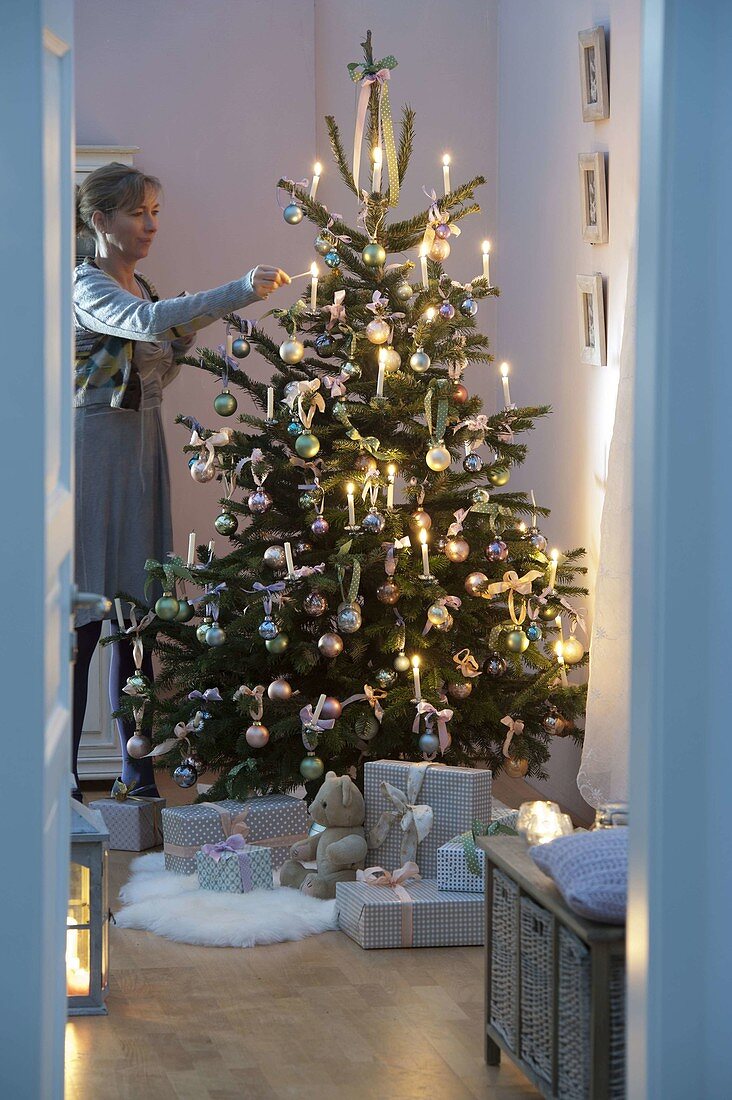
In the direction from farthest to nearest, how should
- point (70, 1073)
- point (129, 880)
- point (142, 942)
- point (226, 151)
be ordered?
point (226, 151), point (129, 880), point (142, 942), point (70, 1073)

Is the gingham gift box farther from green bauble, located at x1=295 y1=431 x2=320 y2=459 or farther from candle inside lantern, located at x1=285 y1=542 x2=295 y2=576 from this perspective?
green bauble, located at x1=295 y1=431 x2=320 y2=459

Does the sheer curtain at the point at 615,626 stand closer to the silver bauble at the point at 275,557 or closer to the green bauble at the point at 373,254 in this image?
the green bauble at the point at 373,254

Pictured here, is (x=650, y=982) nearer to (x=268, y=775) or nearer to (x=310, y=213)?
(x=268, y=775)

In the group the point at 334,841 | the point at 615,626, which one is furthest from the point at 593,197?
the point at 334,841

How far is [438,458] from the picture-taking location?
3559 millimetres

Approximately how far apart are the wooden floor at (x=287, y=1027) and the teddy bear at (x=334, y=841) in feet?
0.66

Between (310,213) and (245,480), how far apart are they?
26.8 inches

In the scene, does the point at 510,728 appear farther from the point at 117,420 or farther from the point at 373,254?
the point at 117,420

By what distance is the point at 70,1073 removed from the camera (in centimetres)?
244

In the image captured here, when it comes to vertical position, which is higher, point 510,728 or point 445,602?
point 445,602

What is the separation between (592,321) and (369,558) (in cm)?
94

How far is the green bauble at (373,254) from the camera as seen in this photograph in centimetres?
Result: 362

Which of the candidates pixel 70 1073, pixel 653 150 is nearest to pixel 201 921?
pixel 70 1073

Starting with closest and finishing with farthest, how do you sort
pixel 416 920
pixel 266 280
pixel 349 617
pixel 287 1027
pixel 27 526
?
1. pixel 27 526
2. pixel 287 1027
3. pixel 416 920
4. pixel 349 617
5. pixel 266 280
